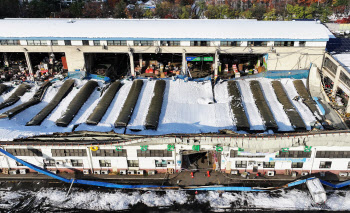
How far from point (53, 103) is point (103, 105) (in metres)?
6.82

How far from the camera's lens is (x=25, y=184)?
3244cm

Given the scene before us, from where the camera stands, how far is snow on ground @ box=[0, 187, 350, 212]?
2908 centimetres

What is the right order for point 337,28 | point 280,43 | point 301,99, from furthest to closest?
1. point 337,28
2. point 280,43
3. point 301,99

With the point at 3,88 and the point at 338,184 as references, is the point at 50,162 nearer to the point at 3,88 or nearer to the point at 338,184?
the point at 3,88

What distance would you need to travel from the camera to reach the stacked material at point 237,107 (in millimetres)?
35000

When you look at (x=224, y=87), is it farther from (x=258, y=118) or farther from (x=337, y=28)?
(x=337, y=28)

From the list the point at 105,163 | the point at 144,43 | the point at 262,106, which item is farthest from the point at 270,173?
the point at 144,43

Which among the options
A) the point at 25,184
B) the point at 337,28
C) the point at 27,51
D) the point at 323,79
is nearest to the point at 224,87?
the point at 323,79

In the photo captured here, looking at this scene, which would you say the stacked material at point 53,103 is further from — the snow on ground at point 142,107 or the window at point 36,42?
the snow on ground at point 142,107

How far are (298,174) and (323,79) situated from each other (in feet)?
66.3

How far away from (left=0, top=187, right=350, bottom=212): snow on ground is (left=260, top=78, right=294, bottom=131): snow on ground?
7.58 meters

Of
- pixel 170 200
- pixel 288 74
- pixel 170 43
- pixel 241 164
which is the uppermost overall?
pixel 170 43

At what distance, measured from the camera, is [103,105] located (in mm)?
39781

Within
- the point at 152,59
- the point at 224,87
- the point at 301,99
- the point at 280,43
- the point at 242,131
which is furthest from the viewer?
the point at 152,59
